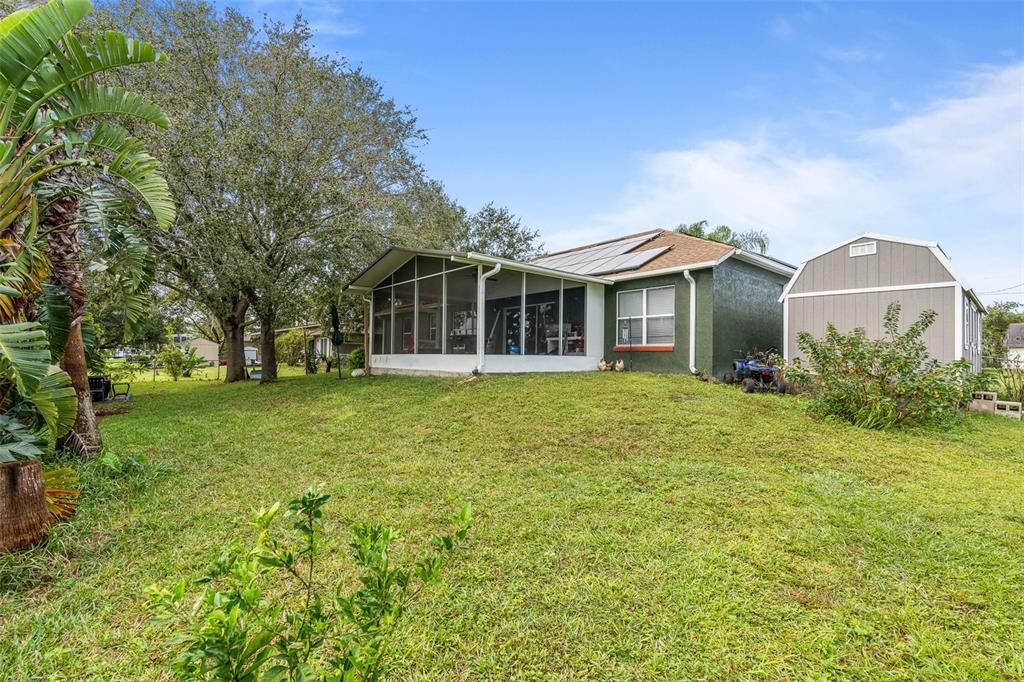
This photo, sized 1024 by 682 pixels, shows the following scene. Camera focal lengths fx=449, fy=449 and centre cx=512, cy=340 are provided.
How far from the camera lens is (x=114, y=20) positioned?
9.41 m

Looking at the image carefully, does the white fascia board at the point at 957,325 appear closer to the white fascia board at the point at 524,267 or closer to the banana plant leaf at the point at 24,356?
the white fascia board at the point at 524,267

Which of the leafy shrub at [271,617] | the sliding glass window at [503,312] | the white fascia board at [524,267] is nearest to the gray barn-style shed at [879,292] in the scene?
the white fascia board at [524,267]

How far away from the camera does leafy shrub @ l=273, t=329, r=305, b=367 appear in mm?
26297

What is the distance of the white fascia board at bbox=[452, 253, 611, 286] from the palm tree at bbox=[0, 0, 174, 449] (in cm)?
535

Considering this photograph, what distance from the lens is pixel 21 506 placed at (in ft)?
9.52

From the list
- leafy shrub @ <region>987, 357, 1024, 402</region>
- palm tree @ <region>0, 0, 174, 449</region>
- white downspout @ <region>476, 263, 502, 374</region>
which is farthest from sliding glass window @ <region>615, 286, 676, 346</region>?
palm tree @ <region>0, 0, 174, 449</region>

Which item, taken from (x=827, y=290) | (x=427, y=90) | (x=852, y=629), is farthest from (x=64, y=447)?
(x=827, y=290)

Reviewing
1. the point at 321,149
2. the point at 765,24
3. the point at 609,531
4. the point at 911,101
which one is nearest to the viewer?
the point at 609,531

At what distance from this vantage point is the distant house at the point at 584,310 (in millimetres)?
10062

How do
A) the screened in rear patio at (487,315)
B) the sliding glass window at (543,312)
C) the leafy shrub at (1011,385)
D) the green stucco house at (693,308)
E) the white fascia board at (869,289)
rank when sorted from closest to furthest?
1. the white fascia board at (869,289)
2. the leafy shrub at (1011,385)
3. the green stucco house at (693,308)
4. the screened in rear patio at (487,315)
5. the sliding glass window at (543,312)

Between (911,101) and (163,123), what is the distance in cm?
1255

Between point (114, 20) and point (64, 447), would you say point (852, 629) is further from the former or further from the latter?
point (114, 20)

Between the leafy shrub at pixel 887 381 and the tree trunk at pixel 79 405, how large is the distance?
29.9ft

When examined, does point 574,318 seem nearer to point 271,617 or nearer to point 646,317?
point 646,317
